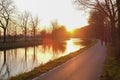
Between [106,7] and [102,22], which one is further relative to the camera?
[102,22]

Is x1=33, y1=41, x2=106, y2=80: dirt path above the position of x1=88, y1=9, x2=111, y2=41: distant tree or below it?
below

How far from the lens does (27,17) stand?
94000 mm

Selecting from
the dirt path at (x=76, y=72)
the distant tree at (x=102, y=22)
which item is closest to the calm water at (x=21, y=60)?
the dirt path at (x=76, y=72)

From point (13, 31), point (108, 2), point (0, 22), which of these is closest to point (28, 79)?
point (108, 2)

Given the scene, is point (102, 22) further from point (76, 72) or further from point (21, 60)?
point (76, 72)

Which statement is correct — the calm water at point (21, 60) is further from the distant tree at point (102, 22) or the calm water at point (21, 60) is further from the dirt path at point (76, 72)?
the distant tree at point (102, 22)

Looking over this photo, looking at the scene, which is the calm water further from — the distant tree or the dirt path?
the distant tree

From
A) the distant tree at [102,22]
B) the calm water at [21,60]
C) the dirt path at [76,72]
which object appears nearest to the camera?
the dirt path at [76,72]

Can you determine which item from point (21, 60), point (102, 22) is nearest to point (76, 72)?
point (21, 60)

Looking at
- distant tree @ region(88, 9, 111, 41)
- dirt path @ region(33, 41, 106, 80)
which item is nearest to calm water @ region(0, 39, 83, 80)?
dirt path @ region(33, 41, 106, 80)

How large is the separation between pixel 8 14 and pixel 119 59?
49041 millimetres

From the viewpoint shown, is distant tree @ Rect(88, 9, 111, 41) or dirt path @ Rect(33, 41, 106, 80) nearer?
dirt path @ Rect(33, 41, 106, 80)

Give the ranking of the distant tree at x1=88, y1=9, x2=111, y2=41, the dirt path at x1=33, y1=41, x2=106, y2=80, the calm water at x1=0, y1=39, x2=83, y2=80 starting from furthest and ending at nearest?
1. the distant tree at x1=88, y1=9, x2=111, y2=41
2. the calm water at x1=0, y1=39, x2=83, y2=80
3. the dirt path at x1=33, y1=41, x2=106, y2=80

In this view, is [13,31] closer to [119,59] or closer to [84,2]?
[84,2]
